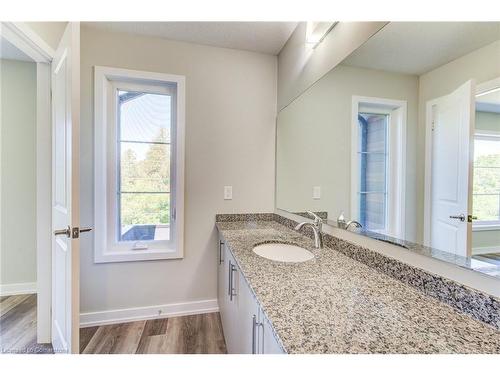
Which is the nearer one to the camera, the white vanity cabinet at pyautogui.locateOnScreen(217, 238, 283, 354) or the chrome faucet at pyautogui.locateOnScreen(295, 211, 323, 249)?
the white vanity cabinet at pyautogui.locateOnScreen(217, 238, 283, 354)

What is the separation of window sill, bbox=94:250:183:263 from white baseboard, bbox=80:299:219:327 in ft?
1.36

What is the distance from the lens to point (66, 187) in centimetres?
129

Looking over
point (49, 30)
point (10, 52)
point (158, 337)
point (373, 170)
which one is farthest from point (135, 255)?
point (10, 52)

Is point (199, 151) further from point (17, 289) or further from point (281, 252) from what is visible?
point (17, 289)

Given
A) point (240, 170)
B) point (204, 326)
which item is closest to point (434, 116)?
point (240, 170)

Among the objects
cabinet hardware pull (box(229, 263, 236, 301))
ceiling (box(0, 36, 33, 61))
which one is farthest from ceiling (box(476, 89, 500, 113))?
ceiling (box(0, 36, 33, 61))

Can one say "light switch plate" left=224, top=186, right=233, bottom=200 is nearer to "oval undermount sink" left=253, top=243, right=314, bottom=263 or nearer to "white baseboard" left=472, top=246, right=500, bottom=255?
"oval undermount sink" left=253, top=243, right=314, bottom=263

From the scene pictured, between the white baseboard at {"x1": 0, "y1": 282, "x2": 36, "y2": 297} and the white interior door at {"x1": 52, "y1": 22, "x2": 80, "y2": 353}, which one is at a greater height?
the white interior door at {"x1": 52, "y1": 22, "x2": 80, "y2": 353}

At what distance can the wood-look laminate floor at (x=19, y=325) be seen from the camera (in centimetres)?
161

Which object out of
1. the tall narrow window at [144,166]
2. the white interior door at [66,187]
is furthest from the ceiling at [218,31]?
the white interior door at [66,187]

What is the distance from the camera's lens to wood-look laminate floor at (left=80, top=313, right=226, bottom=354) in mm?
1613

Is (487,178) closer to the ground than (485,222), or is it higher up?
higher up

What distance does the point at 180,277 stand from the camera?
2.04 m

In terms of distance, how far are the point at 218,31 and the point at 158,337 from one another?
2.38m
